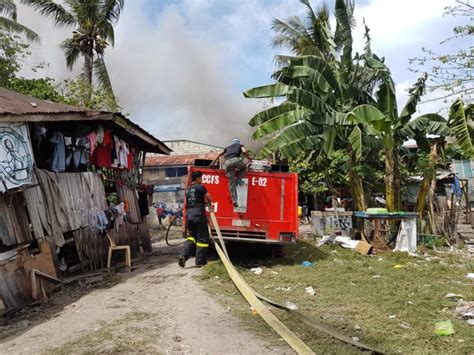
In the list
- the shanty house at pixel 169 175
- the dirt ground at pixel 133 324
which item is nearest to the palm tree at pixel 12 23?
the shanty house at pixel 169 175

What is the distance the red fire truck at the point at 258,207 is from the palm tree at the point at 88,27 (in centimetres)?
1314

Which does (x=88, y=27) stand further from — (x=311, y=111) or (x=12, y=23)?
(x=311, y=111)

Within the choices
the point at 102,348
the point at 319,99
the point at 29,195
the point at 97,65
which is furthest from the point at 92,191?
the point at 97,65

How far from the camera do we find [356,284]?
281 inches

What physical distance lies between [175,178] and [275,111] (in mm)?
15177

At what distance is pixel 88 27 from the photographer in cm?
2012

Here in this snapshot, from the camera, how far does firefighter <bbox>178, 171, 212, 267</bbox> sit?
8242 mm

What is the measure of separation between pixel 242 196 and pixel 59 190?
144 inches

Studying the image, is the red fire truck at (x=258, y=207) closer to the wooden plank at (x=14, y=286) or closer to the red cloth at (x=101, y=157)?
the red cloth at (x=101, y=157)

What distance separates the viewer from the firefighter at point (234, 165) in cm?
879

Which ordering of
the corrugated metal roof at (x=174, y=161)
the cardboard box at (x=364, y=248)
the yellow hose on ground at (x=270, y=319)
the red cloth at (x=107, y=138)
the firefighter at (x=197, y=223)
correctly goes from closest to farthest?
1. the yellow hose on ground at (x=270, y=319)
2. the firefighter at (x=197, y=223)
3. the red cloth at (x=107, y=138)
4. the cardboard box at (x=364, y=248)
5. the corrugated metal roof at (x=174, y=161)

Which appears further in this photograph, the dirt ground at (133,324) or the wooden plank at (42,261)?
the wooden plank at (42,261)

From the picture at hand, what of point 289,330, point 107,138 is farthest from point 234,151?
point 289,330

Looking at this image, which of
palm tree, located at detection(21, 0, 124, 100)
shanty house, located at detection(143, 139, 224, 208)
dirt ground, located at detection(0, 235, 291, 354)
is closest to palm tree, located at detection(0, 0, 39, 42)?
palm tree, located at detection(21, 0, 124, 100)
